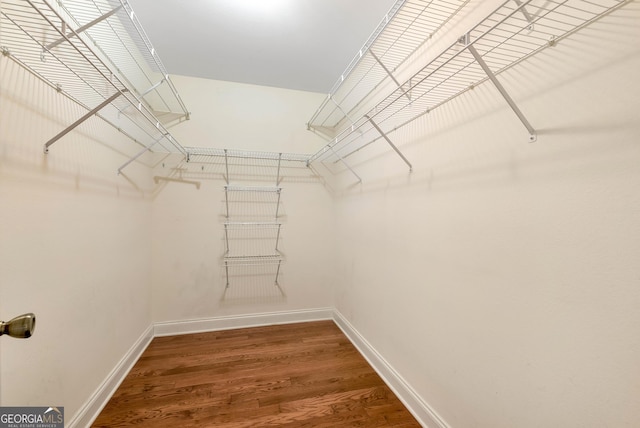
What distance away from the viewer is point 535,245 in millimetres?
923

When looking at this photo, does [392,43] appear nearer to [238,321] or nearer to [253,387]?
[253,387]

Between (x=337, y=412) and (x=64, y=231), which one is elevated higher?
(x=64, y=231)

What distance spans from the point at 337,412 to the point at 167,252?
83.9 inches

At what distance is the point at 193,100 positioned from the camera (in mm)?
2684

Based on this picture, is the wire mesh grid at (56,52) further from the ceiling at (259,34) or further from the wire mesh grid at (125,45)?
the ceiling at (259,34)

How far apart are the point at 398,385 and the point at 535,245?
1.35 m

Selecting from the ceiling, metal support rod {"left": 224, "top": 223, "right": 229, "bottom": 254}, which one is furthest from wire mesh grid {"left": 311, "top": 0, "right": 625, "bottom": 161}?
metal support rod {"left": 224, "top": 223, "right": 229, "bottom": 254}

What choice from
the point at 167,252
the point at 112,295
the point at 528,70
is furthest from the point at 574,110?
the point at 167,252

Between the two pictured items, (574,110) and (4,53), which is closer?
(574,110)

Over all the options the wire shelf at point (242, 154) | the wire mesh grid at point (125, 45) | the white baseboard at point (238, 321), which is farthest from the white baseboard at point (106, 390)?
the wire mesh grid at point (125, 45)

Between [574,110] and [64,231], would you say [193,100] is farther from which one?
[574,110]

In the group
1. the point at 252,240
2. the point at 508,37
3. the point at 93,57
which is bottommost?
the point at 252,240

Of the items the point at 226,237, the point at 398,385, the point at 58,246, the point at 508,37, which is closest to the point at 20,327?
the point at 58,246

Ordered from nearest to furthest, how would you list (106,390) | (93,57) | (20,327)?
(20,327)
(93,57)
(106,390)
